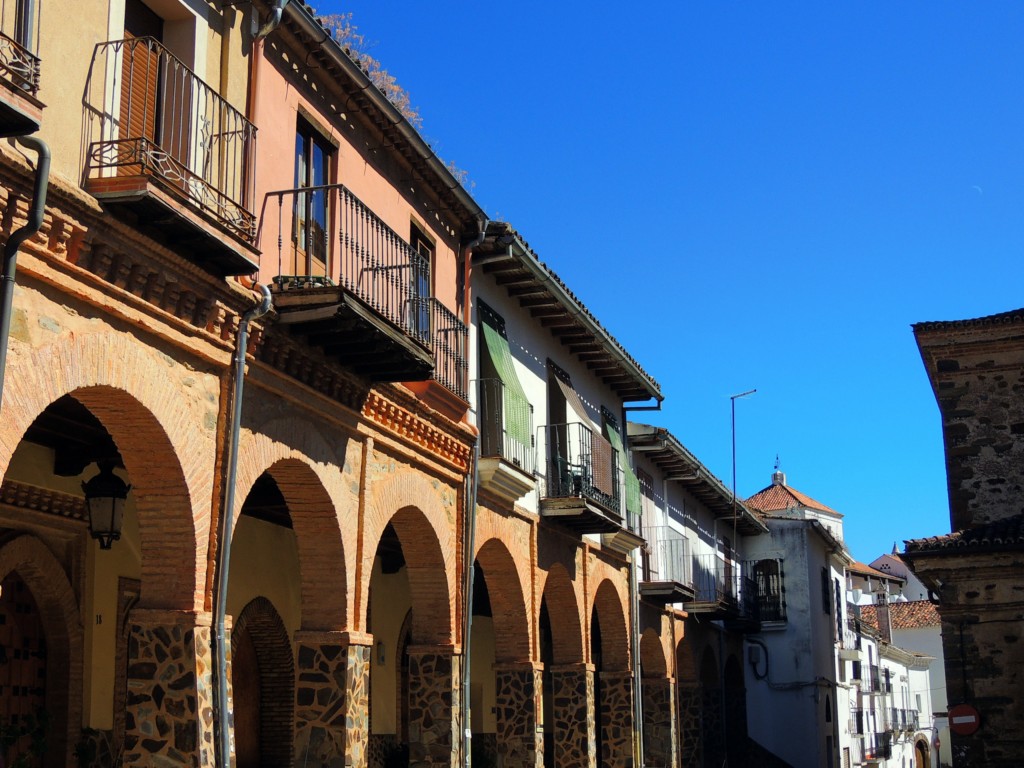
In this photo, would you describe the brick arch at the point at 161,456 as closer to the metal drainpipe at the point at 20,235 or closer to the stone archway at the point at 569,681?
the metal drainpipe at the point at 20,235

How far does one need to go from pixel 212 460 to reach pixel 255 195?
2.33 m

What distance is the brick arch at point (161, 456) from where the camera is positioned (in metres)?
8.89

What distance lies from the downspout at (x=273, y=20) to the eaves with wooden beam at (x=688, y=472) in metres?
15.7

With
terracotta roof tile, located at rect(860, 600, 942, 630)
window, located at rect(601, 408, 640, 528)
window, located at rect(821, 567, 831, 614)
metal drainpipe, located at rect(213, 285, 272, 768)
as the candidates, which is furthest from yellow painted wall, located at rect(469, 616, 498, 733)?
terracotta roof tile, located at rect(860, 600, 942, 630)

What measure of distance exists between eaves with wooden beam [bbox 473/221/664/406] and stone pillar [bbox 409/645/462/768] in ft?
16.5

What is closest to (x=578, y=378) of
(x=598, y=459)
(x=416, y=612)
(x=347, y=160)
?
(x=598, y=459)

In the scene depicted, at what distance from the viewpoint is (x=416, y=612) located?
14.6 meters

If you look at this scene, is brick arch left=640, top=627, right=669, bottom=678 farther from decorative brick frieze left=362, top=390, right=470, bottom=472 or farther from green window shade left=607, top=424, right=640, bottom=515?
decorative brick frieze left=362, top=390, right=470, bottom=472

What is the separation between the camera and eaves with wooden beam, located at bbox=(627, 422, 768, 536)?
25.6 metres

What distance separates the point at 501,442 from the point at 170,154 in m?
7.99

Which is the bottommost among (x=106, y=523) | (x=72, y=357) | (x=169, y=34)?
(x=106, y=523)

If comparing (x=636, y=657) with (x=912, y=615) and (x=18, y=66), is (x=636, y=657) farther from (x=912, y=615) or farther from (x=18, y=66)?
(x=912, y=615)

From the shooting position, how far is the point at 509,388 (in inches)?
668

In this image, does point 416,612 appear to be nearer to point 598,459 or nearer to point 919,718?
point 598,459
